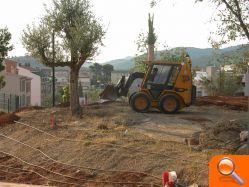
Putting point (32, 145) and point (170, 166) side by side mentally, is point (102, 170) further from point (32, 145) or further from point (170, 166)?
point (32, 145)

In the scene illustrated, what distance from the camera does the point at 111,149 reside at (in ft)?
41.2

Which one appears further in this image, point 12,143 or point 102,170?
point 12,143

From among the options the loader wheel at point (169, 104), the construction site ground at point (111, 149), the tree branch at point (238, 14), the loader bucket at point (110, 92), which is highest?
the tree branch at point (238, 14)

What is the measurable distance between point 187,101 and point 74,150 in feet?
28.3

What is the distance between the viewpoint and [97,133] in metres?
14.7

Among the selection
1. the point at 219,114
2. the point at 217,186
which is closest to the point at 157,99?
the point at 219,114

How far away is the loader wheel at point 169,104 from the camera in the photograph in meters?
20.2

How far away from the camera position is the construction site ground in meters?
10.8

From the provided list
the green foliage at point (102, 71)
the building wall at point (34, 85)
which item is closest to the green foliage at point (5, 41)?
the building wall at point (34, 85)

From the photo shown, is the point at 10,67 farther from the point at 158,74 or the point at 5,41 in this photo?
the point at 158,74

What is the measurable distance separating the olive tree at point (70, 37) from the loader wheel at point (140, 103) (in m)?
2.48

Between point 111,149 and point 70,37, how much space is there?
8.68 m

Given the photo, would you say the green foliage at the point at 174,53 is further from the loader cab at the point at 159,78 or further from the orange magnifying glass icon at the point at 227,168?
the orange magnifying glass icon at the point at 227,168

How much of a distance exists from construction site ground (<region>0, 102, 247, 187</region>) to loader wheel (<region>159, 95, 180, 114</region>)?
147cm
